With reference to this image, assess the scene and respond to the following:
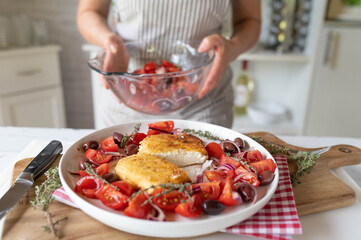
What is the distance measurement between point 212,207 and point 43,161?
1.49ft

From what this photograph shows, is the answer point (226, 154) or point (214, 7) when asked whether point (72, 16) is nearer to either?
point (214, 7)

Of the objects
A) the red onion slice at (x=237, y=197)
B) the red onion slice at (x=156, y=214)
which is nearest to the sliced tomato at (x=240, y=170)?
the red onion slice at (x=237, y=197)

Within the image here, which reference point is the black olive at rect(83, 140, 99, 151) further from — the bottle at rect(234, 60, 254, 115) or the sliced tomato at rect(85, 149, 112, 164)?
the bottle at rect(234, 60, 254, 115)

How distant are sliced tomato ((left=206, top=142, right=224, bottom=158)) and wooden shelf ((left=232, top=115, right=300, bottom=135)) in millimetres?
1557

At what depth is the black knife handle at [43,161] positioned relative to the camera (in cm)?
72

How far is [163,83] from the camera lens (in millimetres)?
898

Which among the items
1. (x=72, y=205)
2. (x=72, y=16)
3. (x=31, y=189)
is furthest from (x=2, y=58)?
(x=72, y=205)

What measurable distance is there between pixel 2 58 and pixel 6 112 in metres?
0.40

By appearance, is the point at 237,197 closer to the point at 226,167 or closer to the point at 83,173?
the point at 226,167

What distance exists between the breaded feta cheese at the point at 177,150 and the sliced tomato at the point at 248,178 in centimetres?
12

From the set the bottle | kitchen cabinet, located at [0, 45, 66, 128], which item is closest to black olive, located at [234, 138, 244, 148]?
the bottle

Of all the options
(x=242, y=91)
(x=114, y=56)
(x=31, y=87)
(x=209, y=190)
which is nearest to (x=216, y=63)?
(x=114, y=56)

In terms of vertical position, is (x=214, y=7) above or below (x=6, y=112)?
above

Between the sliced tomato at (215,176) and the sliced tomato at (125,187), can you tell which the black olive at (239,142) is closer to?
the sliced tomato at (215,176)
